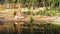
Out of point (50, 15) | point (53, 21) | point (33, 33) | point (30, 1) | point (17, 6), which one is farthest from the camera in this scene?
point (17, 6)

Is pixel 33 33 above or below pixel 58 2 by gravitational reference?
below

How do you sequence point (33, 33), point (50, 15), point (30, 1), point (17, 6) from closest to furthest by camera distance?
1. point (33, 33)
2. point (50, 15)
3. point (30, 1)
4. point (17, 6)

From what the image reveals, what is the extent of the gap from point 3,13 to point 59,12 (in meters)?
11.3

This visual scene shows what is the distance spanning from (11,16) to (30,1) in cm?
787

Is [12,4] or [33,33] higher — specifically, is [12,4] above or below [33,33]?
above

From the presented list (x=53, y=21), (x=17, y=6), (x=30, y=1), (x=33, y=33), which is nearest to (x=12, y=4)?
(x=17, y=6)

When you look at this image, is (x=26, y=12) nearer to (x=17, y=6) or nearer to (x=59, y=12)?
(x=59, y=12)

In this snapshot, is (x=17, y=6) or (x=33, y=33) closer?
(x=33, y=33)

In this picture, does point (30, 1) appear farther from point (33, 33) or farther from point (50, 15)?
point (33, 33)

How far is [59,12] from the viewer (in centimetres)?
4291

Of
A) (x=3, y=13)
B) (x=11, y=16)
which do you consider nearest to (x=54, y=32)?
(x=11, y=16)

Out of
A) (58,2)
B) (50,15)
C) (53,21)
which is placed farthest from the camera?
(58,2)

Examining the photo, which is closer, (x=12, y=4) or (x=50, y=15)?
(x=50, y=15)

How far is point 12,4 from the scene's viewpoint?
54188mm
